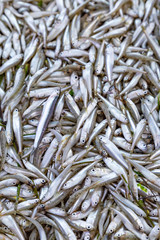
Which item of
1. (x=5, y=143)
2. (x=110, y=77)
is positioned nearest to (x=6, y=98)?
(x=5, y=143)

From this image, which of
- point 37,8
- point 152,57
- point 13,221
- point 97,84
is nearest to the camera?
point 13,221

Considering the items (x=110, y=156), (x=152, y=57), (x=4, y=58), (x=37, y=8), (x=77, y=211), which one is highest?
(x=37, y=8)

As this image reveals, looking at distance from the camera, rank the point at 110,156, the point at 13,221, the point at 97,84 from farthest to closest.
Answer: the point at 97,84 → the point at 110,156 → the point at 13,221

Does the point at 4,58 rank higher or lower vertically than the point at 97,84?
higher

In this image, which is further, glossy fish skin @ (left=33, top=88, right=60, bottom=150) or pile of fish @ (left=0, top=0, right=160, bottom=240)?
glossy fish skin @ (left=33, top=88, right=60, bottom=150)

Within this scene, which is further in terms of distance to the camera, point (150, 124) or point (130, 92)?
point (130, 92)

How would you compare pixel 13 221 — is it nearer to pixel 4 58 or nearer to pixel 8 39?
pixel 4 58

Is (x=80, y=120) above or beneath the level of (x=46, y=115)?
beneath

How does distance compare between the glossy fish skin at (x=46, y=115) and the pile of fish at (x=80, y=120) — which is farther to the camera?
the glossy fish skin at (x=46, y=115)
